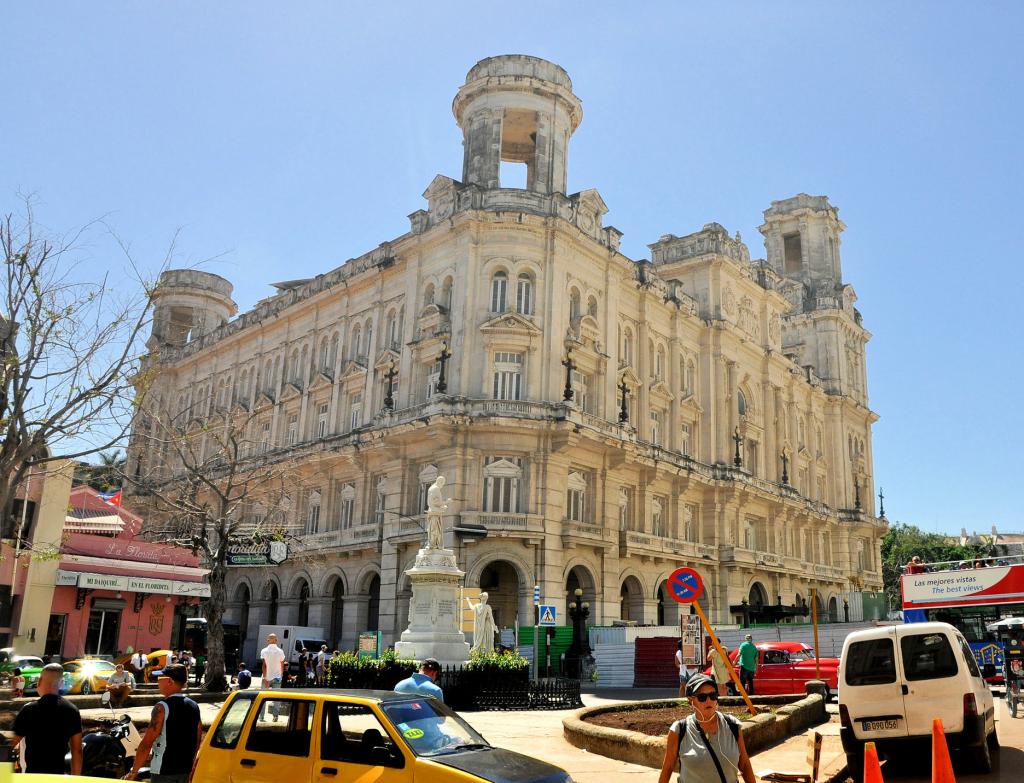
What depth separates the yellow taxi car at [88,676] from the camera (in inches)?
817

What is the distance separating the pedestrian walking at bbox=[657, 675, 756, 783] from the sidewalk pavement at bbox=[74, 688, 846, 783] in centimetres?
461

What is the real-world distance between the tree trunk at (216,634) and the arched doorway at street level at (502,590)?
13.4m

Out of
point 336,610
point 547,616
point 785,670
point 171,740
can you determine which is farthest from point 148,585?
point 171,740

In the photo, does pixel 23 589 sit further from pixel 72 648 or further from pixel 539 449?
pixel 539 449

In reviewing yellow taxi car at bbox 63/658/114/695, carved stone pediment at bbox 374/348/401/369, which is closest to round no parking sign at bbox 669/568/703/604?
yellow taxi car at bbox 63/658/114/695

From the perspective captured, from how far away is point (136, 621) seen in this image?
109ft

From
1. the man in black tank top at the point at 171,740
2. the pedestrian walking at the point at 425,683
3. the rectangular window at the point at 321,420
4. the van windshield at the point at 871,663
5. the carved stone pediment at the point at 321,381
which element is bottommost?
the man in black tank top at the point at 171,740

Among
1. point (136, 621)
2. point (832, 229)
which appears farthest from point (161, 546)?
point (832, 229)

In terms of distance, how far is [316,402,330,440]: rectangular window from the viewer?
43.7 m

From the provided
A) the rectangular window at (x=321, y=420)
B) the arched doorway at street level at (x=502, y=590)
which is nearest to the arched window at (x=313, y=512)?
the rectangular window at (x=321, y=420)

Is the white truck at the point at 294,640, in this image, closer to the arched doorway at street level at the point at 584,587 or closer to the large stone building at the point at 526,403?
the large stone building at the point at 526,403

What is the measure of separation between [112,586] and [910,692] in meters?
27.9

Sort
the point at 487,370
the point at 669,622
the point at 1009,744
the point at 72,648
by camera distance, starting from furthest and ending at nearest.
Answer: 1. the point at 669,622
2. the point at 487,370
3. the point at 72,648
4. the point at 1009,744

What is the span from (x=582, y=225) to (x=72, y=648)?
26137 millimetres
